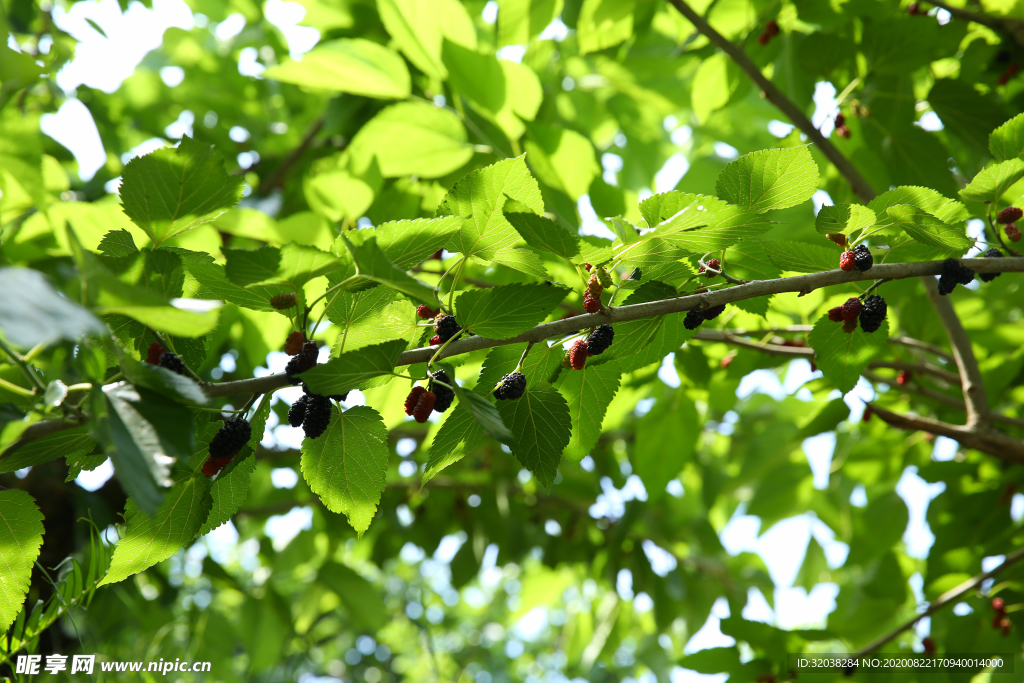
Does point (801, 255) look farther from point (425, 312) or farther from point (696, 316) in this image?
point (425, 312)

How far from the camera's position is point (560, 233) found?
0.72m

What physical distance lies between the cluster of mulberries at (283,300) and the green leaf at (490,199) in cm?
19

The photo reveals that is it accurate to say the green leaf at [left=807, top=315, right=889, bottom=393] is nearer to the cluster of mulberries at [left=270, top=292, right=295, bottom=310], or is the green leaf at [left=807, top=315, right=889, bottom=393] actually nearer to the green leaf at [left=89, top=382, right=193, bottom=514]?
the cluster of mulberries at [left=270, top=292, right=295, bottom=310]

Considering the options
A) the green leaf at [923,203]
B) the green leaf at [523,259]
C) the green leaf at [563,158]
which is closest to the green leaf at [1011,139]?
the green leaf at [923,203]

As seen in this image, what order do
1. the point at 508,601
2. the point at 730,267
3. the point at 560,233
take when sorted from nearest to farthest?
1. the point at 560,233
2. the point at 730,267
3. the point at 508,601

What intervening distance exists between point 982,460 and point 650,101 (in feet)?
5.34

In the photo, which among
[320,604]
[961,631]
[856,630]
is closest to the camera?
[961,631]

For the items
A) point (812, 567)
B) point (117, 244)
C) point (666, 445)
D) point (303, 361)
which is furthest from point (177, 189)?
point (812, 567)

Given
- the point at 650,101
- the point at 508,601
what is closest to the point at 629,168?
the point at 650,101

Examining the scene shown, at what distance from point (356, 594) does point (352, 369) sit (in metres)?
2.16

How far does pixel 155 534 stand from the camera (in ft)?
2.50

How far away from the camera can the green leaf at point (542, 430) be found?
773mm

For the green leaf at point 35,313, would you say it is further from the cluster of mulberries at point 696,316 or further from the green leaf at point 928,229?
the green leaf at point 928,229

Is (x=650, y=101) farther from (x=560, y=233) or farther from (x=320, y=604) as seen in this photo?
(x=320, y=604)
